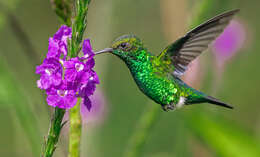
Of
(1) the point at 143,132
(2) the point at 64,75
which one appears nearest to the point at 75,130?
(2) the point at 64,75

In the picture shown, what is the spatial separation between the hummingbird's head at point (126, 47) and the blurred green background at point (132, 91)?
2.01 ft

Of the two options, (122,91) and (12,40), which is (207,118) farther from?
(12,40)

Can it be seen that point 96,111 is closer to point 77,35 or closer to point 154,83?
point 154,83

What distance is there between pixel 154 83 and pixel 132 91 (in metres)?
3.47

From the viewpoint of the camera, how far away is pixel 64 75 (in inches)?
57.2

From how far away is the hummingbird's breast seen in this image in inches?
68.2

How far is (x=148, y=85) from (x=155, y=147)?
113 inches

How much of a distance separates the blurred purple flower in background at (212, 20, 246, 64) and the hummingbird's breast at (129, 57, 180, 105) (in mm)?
1733

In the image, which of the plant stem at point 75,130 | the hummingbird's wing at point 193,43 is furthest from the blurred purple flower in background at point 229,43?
the plant stem at point 75,130

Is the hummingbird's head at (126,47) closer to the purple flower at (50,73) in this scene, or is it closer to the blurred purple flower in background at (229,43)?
the purple flower at (50,73)

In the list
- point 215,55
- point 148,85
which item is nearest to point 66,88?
point 148,85

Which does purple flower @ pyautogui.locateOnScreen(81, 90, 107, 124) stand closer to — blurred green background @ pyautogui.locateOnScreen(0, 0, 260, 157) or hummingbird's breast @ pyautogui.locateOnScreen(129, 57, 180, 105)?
blurred green background @ pyautogui.locateOnScreen(0, 0, 260, 157)

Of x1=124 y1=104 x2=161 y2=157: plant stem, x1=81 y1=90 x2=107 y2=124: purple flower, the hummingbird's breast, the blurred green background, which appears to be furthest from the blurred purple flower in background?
the hummingbird's breast

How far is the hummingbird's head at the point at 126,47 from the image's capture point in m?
1.65
